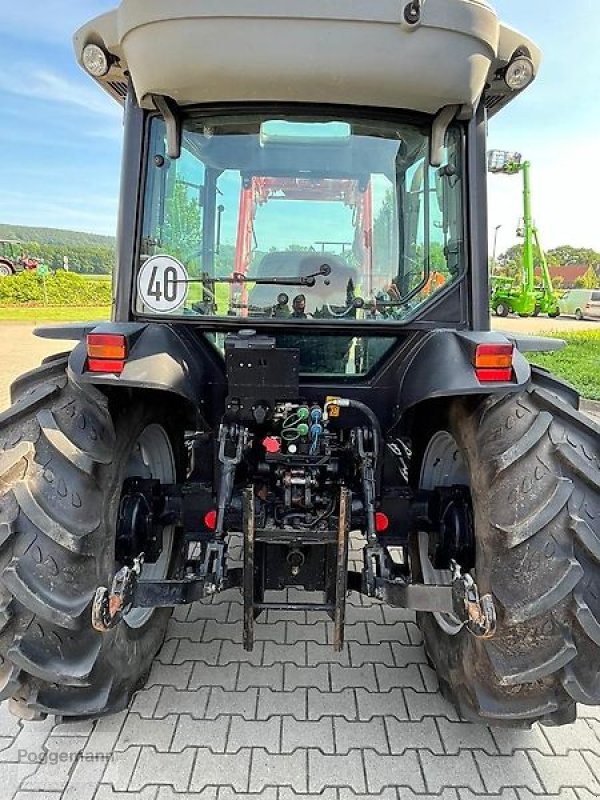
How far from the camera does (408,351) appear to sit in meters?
2.71

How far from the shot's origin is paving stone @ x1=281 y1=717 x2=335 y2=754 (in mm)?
2410

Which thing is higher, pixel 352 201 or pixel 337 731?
pixel 352 201

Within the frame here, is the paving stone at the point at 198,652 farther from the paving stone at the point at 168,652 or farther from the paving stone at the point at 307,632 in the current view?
the paving stone at the point at 307,632

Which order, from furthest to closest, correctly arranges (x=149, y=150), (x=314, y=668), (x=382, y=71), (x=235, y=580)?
(x=314, y=668) → (x=149, y=150) → (x=235, y=580) → (x=382, y=71)

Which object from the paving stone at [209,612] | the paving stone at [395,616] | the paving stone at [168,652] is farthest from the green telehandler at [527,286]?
the paving stone at [168,652]

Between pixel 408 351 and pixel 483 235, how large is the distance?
57cm

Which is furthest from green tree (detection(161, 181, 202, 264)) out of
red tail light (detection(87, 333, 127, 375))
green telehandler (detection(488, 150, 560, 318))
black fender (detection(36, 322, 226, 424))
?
green telehandler (detection(488, 150, 560, 318))

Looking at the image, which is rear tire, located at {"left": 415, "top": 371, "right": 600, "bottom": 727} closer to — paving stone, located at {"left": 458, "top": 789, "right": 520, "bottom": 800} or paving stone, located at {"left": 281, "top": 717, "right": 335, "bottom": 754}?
paving stone, located at {"left": 458, "top": 789, "right": 520, "bottom": 800}

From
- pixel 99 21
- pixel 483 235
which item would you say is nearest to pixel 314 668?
pixel 483 235

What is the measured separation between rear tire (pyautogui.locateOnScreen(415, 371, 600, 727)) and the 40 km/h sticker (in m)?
1.30

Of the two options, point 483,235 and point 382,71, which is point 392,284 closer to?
point 483,235

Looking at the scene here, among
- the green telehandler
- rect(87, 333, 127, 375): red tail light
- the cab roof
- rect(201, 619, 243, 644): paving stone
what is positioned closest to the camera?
the cab roof

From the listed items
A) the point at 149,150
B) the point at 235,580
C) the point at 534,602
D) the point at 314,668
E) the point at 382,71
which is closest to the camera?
the point at 534,602

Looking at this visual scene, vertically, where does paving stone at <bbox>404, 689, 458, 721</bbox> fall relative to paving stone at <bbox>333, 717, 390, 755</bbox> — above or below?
above
